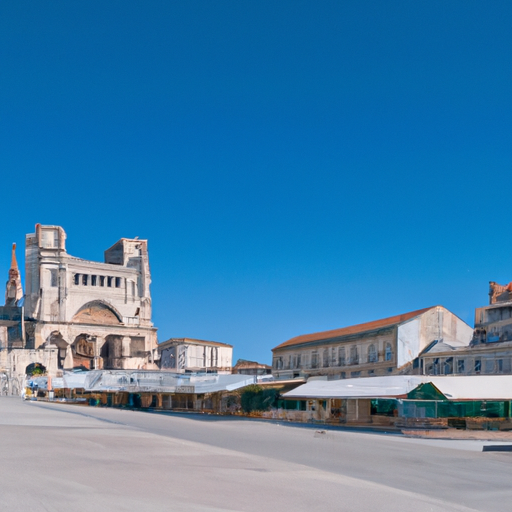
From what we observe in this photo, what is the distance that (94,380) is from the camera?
5512 cm

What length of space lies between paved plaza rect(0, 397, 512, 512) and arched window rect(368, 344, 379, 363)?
22548 mm

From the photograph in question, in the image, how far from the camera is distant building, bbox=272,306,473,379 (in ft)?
149

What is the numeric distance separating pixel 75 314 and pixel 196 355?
1482cm

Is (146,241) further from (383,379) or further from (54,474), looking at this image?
(54,474)

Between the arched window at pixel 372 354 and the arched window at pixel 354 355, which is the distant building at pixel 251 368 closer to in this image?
the arched window at pixel 354 355

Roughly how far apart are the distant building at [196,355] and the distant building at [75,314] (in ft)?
8.81

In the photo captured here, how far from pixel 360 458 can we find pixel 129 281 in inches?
2751

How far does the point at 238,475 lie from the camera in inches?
587

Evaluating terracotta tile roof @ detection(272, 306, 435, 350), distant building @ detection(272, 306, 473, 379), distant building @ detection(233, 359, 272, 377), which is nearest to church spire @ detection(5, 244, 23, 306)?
distant building @ detection(233, 359, 272, 377)

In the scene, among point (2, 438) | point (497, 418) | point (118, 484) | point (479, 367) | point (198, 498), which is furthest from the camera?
point (479, 367)

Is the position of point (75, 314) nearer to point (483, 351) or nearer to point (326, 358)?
point (326, 358)

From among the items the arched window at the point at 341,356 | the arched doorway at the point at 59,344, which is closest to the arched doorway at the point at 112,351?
the arched doorway at the point at 59,344

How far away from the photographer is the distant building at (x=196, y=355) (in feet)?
265

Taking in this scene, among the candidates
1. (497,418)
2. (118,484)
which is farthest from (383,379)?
(118,484)
